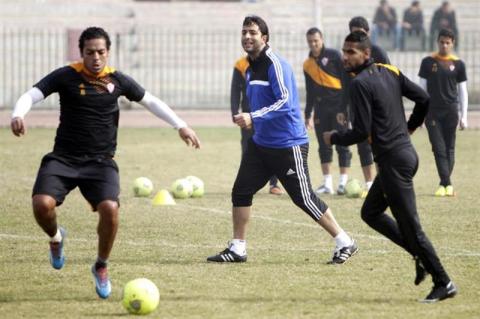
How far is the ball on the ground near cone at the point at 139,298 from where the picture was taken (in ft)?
27.7

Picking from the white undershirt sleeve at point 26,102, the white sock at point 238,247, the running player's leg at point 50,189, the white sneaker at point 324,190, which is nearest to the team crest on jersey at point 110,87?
the white undershirt sleeve at point 26,102

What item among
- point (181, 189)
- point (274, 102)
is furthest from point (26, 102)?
point (181, 189)

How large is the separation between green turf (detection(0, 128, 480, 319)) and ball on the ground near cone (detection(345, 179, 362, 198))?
186mm

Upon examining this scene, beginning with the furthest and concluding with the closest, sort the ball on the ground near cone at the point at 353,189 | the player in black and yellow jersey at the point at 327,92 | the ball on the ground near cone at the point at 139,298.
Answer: the player in black and yellow jersey at the point at 327,92
the ball on the ground near cone at the point at 353,189
the ball on the ground near cone at the point at 139,298

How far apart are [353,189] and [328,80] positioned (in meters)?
1.68

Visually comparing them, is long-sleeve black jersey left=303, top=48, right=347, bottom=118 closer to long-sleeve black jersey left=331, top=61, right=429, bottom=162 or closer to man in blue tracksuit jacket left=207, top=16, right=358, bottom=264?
man in blue tracksuit jacket left=207, top=16, right=358, bottom=264

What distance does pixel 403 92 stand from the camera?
9188 mm

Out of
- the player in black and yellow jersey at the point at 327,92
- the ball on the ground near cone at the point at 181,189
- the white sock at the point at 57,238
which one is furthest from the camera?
the player in black and yellow jersey at the point at 327,92

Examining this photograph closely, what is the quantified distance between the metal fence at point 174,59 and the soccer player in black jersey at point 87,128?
2034cm

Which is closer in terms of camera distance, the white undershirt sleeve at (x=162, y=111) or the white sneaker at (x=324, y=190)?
the white undershirt sleeve at (x=162, y=111)

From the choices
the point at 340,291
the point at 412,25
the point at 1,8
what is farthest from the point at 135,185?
the point at 1,8

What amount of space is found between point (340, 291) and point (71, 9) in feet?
92.1

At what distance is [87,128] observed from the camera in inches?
366

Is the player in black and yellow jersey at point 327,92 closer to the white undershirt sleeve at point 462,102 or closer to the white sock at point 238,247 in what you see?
the white undershirt sleeve at point 462,102
